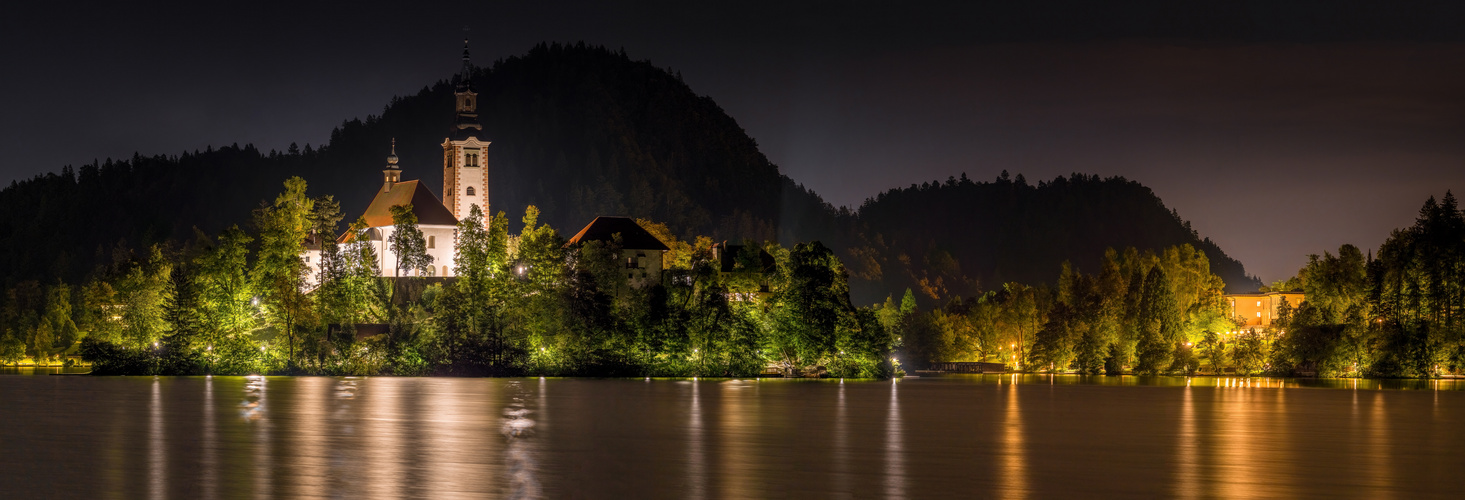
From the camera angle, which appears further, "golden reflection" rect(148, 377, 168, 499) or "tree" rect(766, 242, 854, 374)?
"tree" rect(766, 242, 854, 374)

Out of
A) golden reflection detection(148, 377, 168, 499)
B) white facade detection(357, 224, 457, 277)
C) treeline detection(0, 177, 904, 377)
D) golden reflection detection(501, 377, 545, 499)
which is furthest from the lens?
white facade detection(357, 224, 457, 277)

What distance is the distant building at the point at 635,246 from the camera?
116188 mm

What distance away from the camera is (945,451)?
124ft

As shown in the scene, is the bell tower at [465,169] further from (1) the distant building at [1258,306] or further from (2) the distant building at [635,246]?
(1) the distant building at [1258,306]

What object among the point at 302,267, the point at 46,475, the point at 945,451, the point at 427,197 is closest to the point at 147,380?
the point at 302,267

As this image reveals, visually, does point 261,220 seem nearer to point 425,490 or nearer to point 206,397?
point 206,397

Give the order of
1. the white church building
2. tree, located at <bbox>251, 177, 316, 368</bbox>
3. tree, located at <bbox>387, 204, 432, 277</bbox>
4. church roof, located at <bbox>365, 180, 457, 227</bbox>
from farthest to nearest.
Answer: church roof, located at <bbox>365, 180, 457, 227</bbox> < the white church building < tree, located at <bbox>387, 204, 432, 277</bbox> < tree, located at <bbox>251, 177, 316, 368</bbox>

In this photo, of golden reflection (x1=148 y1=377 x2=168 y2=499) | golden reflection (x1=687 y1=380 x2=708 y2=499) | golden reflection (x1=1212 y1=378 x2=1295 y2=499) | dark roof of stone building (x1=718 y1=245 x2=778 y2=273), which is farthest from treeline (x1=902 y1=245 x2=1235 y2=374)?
golden reflection (x1=148 y1=377 x2=168 y2=499)

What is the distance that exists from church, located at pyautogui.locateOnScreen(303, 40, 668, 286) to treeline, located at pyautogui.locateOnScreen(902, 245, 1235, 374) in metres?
40.3

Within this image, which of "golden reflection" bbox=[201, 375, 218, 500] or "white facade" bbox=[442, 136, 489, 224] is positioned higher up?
"white facade" bbox=[442, 136, 489, 224]

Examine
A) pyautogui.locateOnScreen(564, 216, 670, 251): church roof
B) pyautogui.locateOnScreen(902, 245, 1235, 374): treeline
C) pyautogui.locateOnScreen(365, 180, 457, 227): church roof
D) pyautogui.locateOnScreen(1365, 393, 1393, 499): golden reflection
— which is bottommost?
pyautogui.locateOnScreen(1365, 393, 1393, 499): golden reflection

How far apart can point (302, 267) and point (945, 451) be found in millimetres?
73447

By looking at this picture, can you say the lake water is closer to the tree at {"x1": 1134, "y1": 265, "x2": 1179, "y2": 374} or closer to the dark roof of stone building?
the dark roof of stone building

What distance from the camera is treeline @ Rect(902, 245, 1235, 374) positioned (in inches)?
4646
